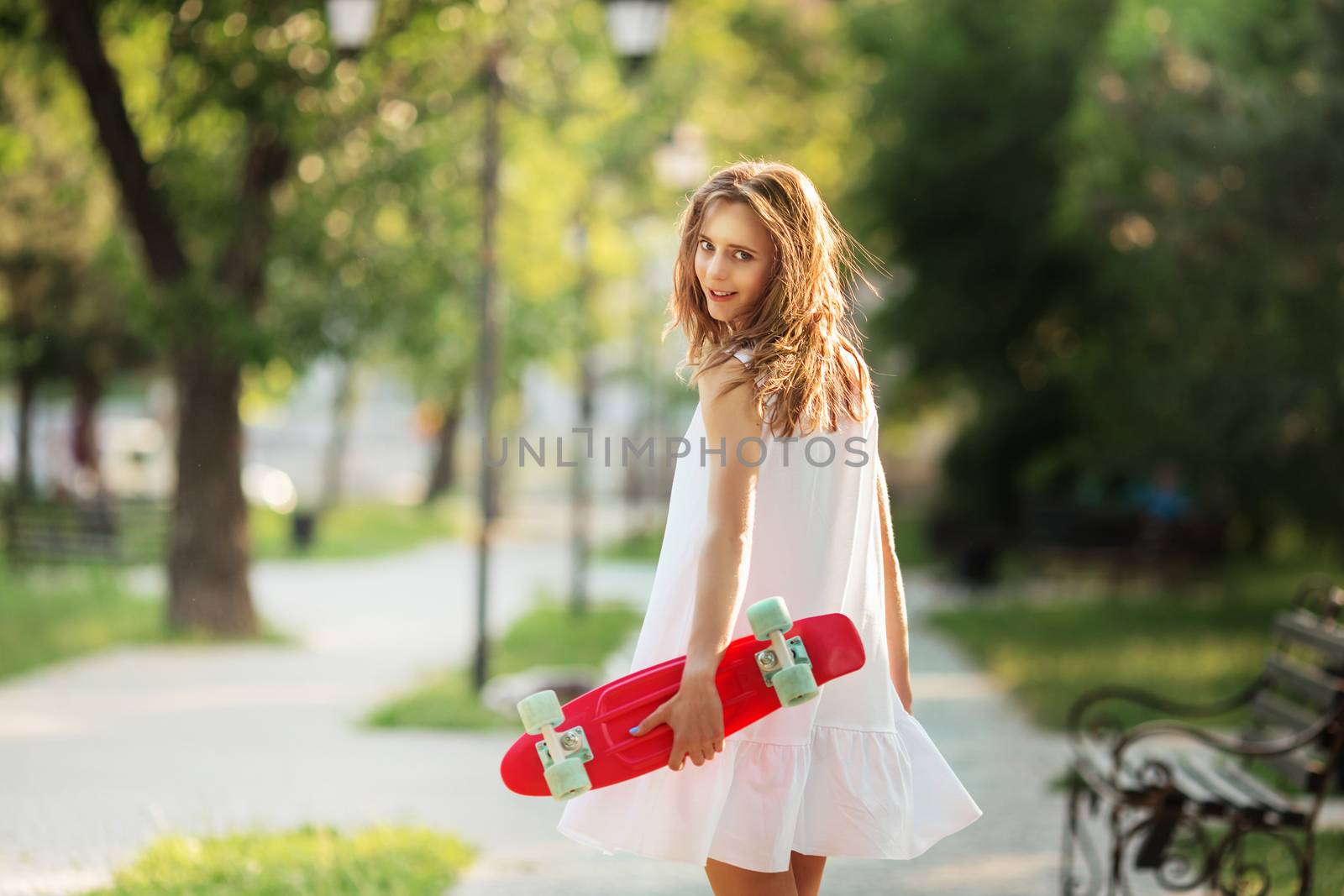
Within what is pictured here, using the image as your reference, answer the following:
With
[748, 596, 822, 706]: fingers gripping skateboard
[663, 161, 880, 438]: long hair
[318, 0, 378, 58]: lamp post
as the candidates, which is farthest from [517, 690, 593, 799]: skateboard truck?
[318, 0, 378, 58]: lamp post

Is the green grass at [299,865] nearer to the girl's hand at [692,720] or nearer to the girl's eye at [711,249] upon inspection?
the girl's hand at [692,720]

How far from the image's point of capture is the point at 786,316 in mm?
2920

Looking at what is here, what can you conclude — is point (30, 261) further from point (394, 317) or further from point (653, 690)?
point (653, 690)

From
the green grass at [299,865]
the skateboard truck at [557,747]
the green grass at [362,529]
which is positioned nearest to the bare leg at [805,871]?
the skateboard truck at [557,747]

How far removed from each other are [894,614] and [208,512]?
10.1m

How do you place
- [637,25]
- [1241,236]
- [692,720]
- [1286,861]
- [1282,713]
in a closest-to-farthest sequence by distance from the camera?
1. [692,720]
2. [1282,713]
3. [1286,861]
4. [637,25]
5. [1241,236]

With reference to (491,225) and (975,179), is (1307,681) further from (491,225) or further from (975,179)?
(975,179)

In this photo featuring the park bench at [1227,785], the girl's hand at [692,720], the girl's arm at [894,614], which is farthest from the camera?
the park bench at [1227,785]

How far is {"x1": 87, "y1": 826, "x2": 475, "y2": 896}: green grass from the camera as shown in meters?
5.03

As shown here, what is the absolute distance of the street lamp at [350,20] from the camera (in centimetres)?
852

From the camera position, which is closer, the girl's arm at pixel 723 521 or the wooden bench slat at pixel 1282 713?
the girl's arm at pixel 723 521

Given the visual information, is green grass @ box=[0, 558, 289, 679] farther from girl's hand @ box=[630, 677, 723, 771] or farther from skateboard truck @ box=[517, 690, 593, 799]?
girl's hand @ box=[630, 677, 723, 771]

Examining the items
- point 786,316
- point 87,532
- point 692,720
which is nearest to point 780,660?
point 692,720

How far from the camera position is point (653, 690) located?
2.79 meters
